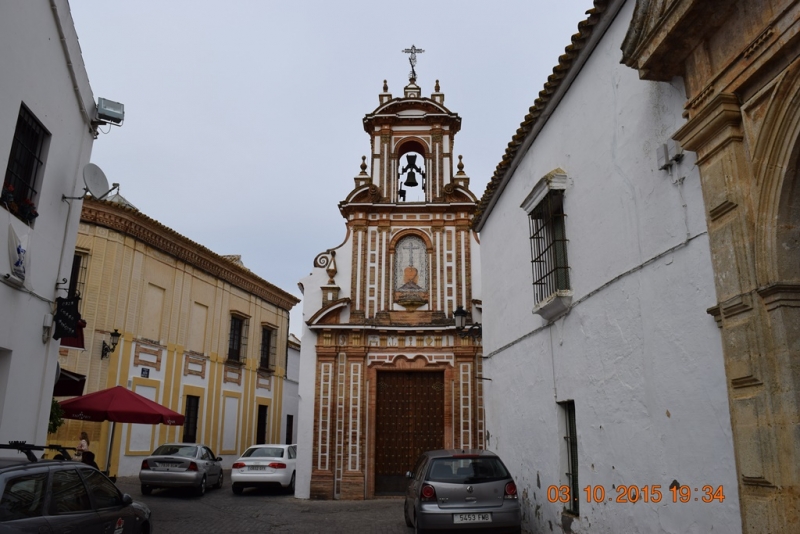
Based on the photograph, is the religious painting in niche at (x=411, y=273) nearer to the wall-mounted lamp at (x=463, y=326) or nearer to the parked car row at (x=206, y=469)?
the wall-mounted lamp at (x=463, y=326)

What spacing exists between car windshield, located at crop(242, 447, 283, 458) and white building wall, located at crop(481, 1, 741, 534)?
822cm

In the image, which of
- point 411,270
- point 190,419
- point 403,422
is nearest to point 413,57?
point 411,270

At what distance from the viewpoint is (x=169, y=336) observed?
19344 millimetres

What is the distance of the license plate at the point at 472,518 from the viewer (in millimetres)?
7988

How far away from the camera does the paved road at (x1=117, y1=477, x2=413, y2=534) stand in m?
10.6

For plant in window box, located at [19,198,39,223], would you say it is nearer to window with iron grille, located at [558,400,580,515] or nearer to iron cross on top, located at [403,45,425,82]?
window with iron grille, located at [558,400,580,515]

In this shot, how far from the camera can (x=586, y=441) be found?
23.2 ft

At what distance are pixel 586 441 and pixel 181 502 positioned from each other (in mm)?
10237

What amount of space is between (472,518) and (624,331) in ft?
11.0

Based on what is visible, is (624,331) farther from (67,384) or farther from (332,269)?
(332,269)

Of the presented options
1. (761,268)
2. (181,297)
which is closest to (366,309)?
(181,297)

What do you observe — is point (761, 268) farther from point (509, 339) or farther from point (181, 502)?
point (181, 502)

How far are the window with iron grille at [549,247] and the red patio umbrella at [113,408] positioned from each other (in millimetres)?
7010

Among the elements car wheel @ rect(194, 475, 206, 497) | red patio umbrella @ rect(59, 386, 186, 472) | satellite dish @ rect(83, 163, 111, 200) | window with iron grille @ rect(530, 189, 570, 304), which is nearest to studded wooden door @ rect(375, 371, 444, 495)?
car wheel @ rect(194, 475, 206, 497)
